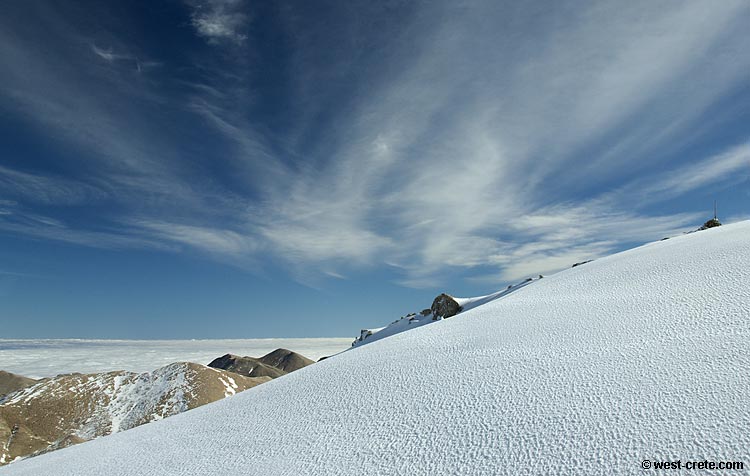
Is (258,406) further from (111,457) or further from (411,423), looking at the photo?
(411,423)

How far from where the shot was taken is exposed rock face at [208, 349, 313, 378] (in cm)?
11097

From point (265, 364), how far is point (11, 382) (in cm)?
6152

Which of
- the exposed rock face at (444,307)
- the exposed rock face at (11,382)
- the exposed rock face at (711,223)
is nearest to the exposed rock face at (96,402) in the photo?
the exposed rock face at (11,382)

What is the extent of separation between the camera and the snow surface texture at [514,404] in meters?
4.69

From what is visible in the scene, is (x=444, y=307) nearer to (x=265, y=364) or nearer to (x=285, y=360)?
(x=265, y=364)

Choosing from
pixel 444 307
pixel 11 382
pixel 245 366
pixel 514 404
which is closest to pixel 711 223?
pixel 444 307

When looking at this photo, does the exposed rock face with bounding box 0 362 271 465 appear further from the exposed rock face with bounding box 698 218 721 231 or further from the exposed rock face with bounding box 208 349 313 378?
the exposed rock face with bounding box 698 218 721 231

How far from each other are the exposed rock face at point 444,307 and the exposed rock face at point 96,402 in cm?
3841

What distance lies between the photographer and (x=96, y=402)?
62.0 meters

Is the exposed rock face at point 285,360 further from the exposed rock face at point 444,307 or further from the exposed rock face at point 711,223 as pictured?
the exposed rock face at point 711,223

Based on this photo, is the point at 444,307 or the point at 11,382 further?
the point at 11,382

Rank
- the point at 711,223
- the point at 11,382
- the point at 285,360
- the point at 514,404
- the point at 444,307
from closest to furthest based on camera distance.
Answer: the point at 514,404 < the point at 711,223 < the point at 444,307 < the point at 11,382 < the point at 285,360

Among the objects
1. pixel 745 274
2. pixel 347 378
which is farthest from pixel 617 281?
pixel 347 378

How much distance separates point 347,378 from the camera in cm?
930
